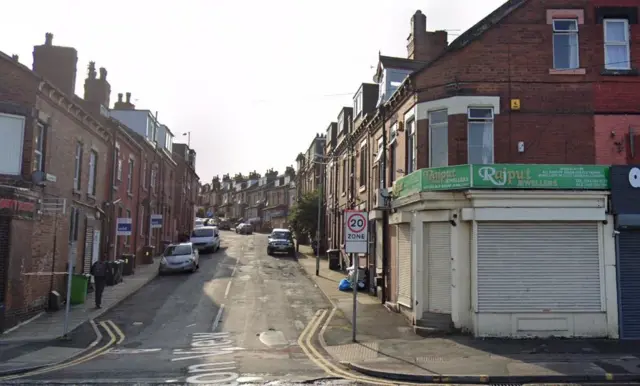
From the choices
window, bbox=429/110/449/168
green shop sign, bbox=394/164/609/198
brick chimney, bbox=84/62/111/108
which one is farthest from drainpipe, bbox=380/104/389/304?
brick chimney, bbox=84/62/111/108

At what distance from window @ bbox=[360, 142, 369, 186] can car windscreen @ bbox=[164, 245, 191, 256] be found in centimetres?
1074

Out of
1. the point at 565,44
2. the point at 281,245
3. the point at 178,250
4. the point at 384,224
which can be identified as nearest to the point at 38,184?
the point at 384,224

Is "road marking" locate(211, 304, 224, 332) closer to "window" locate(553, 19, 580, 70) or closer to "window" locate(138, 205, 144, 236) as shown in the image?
"window" locate(553, 19, 580, 70)

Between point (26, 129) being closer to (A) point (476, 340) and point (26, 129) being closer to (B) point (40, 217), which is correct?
(B) point (40, 217)

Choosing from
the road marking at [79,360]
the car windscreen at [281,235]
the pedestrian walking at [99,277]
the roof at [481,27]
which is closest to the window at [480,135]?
the roof at [481,27]

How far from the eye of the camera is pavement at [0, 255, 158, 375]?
11.8 meters

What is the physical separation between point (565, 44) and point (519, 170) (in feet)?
15.5

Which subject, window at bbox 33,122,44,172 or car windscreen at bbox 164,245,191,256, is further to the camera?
car windscreen at bbox 164,245,191,256

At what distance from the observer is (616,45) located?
15672 millimetres

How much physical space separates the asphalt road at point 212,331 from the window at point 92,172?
5061 millimetres

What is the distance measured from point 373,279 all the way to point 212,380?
13520 mm

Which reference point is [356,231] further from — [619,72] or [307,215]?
[307,215]

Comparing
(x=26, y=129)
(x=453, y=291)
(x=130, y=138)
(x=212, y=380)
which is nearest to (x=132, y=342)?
(x=212, y=380)

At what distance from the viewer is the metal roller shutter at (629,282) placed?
14070 mm
